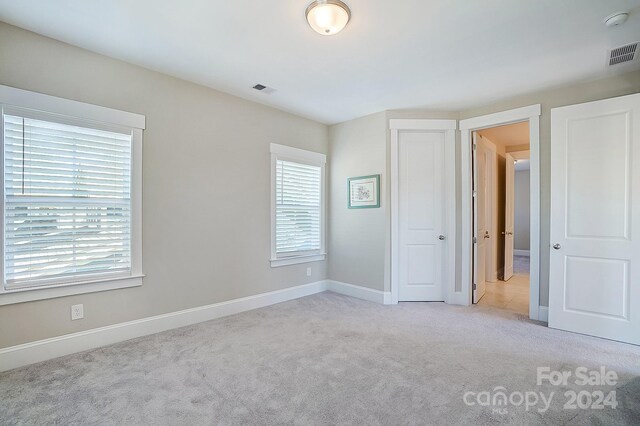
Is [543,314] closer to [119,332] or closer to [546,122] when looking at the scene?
[546,122]

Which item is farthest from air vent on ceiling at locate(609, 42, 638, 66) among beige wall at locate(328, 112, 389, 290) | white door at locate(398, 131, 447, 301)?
beige wall at locate(328, 112, 389, 290)

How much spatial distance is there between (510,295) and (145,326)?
4.92 meters

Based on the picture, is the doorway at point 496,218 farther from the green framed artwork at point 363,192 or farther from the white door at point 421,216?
the green framed artwork at point 363,192

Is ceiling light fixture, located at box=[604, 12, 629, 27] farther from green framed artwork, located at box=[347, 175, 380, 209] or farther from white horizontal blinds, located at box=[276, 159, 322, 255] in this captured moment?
white horizontal blinds, located at box=[276, 159, 322, 255]

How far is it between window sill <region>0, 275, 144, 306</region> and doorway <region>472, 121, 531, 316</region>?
13.9 feet

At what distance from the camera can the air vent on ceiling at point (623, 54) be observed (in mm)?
2568

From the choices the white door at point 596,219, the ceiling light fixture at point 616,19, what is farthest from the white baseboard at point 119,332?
the ceiling light fixture at point 616,19

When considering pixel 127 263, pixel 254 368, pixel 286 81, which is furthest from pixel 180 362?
pixel 286 81

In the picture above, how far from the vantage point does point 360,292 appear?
14.4 feet

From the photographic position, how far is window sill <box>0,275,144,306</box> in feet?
7.64

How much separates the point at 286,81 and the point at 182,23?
4.02 ft

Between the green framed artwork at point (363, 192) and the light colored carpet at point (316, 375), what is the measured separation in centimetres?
168

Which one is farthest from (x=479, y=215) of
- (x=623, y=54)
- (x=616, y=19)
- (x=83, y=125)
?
(x=83, y=125)

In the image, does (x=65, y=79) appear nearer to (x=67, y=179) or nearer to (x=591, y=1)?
(x=67, y=179)
